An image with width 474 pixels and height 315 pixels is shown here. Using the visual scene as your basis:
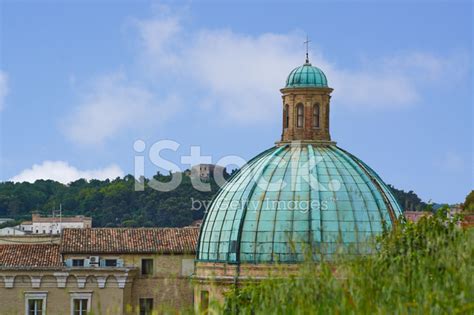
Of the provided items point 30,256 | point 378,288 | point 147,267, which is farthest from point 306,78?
point 378,288

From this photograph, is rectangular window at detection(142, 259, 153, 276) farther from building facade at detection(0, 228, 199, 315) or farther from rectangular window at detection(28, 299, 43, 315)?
rectangular window at detection(28, 299, 43, 315)

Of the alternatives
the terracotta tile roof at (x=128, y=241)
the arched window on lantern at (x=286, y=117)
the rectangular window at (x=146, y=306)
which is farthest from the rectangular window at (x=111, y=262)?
the arched window on lantern at (x=286, y=117)

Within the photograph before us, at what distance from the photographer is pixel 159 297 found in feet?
121

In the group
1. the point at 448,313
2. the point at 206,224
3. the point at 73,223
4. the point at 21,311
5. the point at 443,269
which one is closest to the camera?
the point at 448,313

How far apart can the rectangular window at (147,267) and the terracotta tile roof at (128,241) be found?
34 cm

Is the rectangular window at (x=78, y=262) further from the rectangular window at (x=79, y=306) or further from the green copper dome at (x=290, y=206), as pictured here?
the green copper dome at (x=290, y=206)

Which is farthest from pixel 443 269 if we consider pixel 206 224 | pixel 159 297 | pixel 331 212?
pixel 159 297

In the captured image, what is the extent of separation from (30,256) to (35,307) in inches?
71.1

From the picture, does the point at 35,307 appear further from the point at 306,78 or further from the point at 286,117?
the point at 306,78

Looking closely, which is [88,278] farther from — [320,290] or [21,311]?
[320,290]

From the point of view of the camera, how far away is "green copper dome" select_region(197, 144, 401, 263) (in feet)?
100

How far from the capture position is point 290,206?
31062 millimetres

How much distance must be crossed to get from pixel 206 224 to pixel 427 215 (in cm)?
1076

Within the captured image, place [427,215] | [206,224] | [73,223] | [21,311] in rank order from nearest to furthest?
[427,215] < [206,224] < [21,311] < [73,223]
